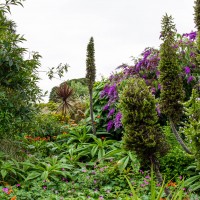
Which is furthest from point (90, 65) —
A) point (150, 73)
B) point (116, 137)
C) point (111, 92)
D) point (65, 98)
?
point (65, 98)

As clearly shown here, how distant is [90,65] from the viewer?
7820mm

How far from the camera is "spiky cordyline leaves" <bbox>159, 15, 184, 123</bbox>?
14.4ft

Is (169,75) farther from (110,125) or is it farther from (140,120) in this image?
(110,125)

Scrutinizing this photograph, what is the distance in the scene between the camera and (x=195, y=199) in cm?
461

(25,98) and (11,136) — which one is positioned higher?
(25,98)

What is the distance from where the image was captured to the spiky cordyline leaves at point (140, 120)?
3.76 m

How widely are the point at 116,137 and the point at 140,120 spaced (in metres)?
4.49

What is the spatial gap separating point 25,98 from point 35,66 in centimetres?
67

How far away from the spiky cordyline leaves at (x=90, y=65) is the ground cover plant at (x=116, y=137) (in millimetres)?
23

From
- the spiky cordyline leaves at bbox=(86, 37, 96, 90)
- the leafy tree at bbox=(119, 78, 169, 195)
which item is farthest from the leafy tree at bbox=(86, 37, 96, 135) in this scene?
the leafy tree at bbox=(119, 78, 169, 195)

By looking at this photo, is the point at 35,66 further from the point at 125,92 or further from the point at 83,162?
the point at 125,92

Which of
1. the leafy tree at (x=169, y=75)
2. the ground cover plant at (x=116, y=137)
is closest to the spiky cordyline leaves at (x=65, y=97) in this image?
the ground cover plant at (x=116, y=137)

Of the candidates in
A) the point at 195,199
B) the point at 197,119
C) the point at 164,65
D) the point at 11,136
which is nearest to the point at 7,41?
the point at 11,136

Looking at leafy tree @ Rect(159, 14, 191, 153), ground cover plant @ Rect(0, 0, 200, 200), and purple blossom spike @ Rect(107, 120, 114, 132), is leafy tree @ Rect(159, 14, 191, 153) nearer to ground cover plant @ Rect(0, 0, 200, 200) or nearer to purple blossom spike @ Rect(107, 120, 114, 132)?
ground cover plant @ Rect(0, 0, 200, 200)
